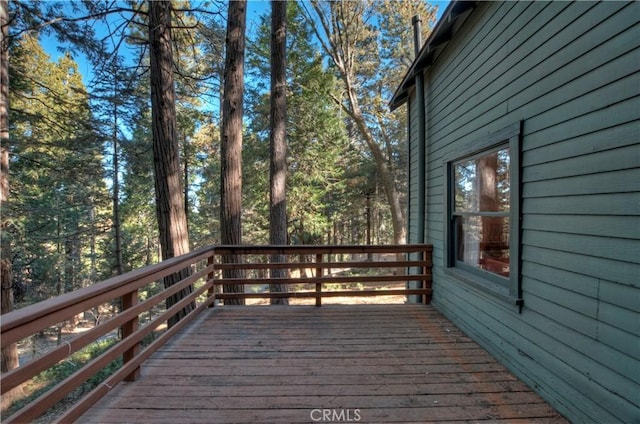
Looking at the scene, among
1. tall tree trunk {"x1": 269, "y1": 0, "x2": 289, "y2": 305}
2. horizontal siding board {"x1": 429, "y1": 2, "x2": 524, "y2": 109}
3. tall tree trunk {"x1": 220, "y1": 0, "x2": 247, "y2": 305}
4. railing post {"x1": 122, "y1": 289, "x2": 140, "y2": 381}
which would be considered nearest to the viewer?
railing post {"x1": 122, "y1": 289, "x2": 140, "y2": 381}

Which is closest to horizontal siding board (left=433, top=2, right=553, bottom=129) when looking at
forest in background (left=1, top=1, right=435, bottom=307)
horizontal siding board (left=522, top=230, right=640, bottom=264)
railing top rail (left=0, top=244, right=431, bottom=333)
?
horizontal siding board (left=522, top=230, right=640, bottom=264)

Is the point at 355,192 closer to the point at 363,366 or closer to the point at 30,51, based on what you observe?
the point at 30,51

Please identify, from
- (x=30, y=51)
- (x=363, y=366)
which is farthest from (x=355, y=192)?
(x=363, y=366)

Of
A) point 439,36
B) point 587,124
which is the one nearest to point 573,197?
point 587,124

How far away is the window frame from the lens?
222cm

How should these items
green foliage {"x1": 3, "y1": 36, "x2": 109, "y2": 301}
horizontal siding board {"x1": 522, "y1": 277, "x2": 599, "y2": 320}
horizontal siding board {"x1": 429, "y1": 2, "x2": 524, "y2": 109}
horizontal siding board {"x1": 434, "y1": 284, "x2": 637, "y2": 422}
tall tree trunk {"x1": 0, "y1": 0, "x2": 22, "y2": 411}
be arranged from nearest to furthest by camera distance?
1. horizontal siding board {"x1": 434, "y1": 284, "x2": 637, "y2": 422}
2. horizontal siding board {"x1": 522, "y1": 277, "x2": 599, "y2": 320}
3. horizontal siding board {"x1": 429, "y1": 2, "x2": 524, "y2": 109}
4. tall tree trunk {"x1": 0, "y1": 0, "x2": 22, "y2": 411}
5. green foliage {"x1": 3, "y1": 36, "x2": 109, "y2": 301}

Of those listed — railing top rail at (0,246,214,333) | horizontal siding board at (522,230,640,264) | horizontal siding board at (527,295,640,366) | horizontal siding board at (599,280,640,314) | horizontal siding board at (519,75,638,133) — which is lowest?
horizontal siding board at (527,295,640,366)

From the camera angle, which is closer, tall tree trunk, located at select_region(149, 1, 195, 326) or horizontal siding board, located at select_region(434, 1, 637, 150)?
horizontal siding board, located at select_region(434, 1, 637, 150)

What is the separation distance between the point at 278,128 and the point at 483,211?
4292 mm

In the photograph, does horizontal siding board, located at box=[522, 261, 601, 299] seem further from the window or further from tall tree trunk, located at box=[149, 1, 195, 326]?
tall tree trunk, located at box=[149, 1, 195, 326]

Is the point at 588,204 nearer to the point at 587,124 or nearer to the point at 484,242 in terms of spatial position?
the point at 587,124

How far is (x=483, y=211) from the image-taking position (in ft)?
9.57

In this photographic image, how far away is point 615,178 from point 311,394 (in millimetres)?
2168

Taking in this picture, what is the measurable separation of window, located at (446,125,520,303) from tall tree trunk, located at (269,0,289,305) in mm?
3333
